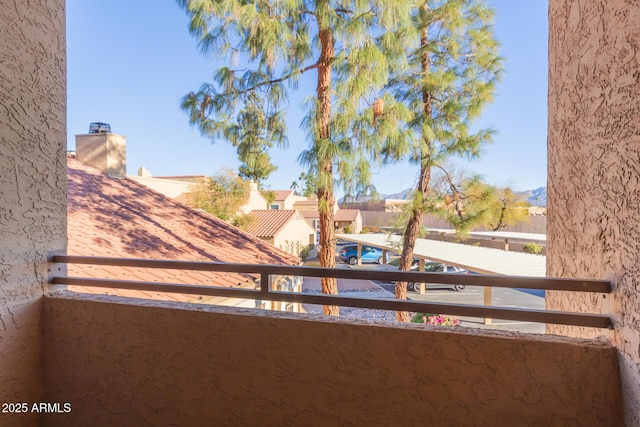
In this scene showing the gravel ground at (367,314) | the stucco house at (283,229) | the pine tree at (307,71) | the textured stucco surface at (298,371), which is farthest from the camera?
the stucco house at (283,229)

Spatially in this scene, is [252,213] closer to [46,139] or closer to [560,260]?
[46,139]

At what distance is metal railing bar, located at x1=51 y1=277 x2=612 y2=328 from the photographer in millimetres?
1474

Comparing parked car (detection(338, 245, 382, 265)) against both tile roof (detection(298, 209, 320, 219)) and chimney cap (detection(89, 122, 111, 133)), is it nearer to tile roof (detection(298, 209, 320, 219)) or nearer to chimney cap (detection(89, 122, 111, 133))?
tile roof (detection(298, 209, 320, 219))

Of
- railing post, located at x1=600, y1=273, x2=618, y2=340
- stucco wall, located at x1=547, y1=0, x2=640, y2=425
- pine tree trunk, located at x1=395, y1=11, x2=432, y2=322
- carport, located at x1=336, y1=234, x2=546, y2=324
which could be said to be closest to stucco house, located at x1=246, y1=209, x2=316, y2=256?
carport, located at x1=336, y1=234, x2=546, y2=324

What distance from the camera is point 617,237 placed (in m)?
1.42

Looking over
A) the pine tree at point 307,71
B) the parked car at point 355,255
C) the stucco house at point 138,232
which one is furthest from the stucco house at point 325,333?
the parked car at point 355,255

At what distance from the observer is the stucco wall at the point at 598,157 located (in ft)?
4.36

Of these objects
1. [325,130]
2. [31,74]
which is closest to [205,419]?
[31,74]

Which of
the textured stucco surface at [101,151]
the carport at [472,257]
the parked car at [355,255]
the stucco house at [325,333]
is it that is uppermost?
the textured stucco surface at [101,151]

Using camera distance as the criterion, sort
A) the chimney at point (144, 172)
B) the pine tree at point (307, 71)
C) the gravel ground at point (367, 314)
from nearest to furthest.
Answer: the gravel ground at point (367, 314) → the pine tree at point (307, 71) → the chimney at point (144, 172)

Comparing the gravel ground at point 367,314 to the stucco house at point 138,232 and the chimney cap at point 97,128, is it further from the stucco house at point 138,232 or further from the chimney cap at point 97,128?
the chimney cap at point 97,128

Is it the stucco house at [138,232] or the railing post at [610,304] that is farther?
the stucco house at [138,232]

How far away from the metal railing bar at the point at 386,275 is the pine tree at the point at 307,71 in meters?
3.93

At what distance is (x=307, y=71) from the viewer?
20.6 ft
